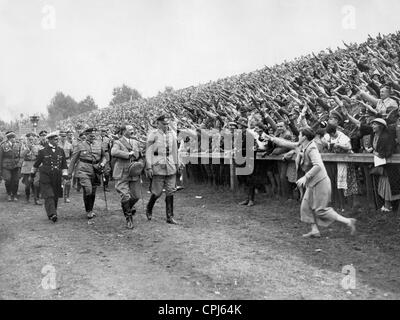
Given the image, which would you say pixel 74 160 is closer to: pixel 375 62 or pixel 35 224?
pixel 35 224

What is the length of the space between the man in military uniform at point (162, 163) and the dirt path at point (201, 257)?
1.81 ft

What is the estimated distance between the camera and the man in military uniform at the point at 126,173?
363 inches

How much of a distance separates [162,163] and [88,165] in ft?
6.01

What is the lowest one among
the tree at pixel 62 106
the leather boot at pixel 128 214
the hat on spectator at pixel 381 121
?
the leather boot at pixel 128 214

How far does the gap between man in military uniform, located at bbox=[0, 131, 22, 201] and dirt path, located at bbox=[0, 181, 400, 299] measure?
357 cm

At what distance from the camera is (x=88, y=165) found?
1022cm

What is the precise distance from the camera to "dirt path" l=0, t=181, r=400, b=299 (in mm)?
5586

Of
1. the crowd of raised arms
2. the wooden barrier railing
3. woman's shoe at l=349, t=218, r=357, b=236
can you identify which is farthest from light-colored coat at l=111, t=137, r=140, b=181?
woman's shoe at l=349, t=218, r=357, b=236

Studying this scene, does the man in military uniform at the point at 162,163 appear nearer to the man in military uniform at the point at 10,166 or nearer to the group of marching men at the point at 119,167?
the group of marching men at the point at 119,167

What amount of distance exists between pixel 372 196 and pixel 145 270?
176 inches

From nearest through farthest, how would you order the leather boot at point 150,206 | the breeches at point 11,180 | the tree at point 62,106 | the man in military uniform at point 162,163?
the man in military uniform at point 162,163 < the leather boot at point 150,206 < the breeches at point 11,180 < the tree at point 62,106

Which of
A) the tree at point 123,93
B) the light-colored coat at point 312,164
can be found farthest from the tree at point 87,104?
the light-colored coat at point 312,164

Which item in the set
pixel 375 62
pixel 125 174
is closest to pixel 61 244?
pixel 125 174

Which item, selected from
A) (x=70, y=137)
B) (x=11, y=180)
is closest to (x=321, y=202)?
(x=11, y=180)
